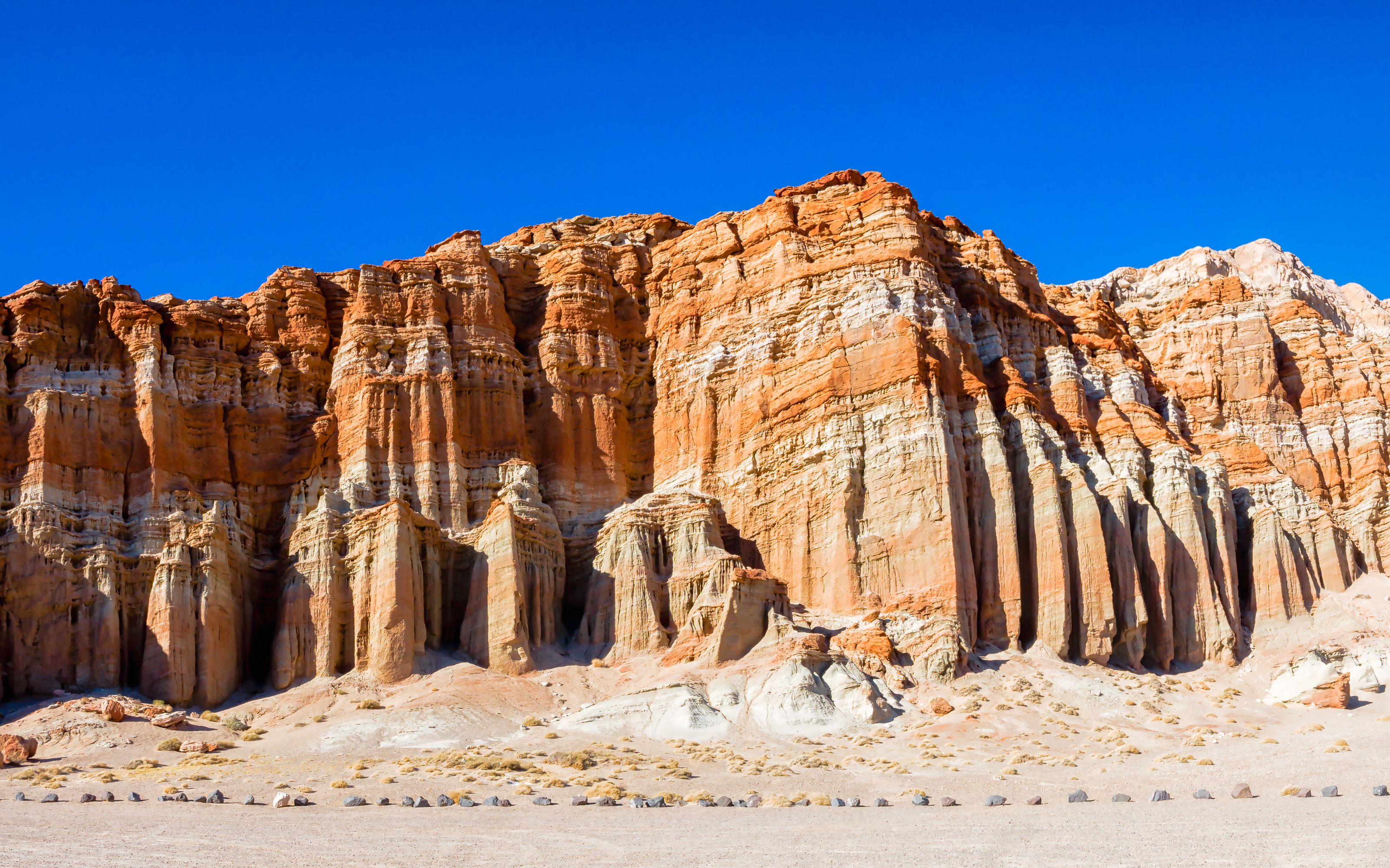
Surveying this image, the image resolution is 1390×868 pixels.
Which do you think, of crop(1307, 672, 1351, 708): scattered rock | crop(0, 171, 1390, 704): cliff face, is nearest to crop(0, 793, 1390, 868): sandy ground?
crop(1307, 672, 1351, 708): scattered rock

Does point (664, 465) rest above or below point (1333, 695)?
above

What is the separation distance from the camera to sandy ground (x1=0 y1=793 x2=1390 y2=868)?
34938mm

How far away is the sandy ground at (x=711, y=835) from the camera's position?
34938 millimetres

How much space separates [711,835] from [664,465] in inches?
1711

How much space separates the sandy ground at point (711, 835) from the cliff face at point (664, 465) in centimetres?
2101

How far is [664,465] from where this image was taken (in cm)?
8162

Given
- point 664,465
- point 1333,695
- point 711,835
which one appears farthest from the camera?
point 664,465

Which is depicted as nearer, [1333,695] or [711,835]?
[711,835]

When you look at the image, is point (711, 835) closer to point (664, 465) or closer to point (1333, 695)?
point (1333, 695)

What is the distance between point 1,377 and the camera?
235 feet

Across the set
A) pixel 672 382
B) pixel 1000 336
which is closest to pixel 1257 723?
pixel 1000 336

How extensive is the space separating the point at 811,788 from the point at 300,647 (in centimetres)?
2775

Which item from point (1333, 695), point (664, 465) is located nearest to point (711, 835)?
point (1333, 695)

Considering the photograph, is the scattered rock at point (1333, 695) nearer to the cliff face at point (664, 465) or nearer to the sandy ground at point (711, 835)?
the cliff face at point (664, 465)
